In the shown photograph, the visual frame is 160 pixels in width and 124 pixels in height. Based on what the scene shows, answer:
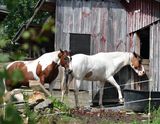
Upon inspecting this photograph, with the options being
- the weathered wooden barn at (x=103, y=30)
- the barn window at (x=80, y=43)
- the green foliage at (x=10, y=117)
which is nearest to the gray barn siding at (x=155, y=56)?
the weathered wooden barn at (x=103, y=30)

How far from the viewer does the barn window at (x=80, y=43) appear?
16170 millimetres

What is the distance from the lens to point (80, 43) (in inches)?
645

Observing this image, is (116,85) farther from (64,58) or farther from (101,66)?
(64,58)

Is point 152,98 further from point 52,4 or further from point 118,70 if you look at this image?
point 52,4

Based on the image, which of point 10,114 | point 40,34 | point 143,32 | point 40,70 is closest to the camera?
point 10,114

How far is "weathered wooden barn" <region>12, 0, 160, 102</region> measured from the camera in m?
15.0

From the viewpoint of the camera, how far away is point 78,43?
16.4m

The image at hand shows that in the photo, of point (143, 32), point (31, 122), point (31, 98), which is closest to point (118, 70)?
point (143, 32)

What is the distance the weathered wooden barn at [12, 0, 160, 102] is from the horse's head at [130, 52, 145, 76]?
0.75ft

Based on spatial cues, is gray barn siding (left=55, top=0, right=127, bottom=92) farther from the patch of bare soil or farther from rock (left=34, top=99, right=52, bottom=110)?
rock (left=34, top=99, right=52, bottom=110)

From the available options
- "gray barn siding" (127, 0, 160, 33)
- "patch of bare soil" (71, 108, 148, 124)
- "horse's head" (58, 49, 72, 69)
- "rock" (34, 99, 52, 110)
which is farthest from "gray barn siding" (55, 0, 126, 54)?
"rock" (34, 99, 52, 110)

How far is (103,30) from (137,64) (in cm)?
194

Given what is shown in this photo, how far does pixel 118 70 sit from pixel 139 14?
1859 millimetres

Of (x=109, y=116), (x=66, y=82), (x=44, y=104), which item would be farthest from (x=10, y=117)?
(x=66, y=82)
